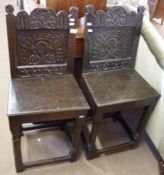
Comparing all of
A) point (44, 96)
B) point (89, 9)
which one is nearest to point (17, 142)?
point (44, 96)

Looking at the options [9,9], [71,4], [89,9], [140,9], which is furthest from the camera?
[71,4]

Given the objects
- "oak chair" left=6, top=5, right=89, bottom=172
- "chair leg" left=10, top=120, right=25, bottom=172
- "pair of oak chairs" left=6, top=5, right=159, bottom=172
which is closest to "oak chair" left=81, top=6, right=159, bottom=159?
"pair of oak chairs" left=6, top=5, right=159, bottom=172

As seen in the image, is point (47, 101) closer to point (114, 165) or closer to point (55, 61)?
point (55, 61)

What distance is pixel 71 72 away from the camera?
1.68 m

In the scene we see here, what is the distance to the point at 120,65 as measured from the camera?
178 centimetres

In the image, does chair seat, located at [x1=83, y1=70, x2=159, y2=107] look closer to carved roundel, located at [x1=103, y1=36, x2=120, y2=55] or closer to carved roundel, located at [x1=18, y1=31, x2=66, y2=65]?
carved roundel, located at [x1=103, y1=36, x2=120, y2=55]

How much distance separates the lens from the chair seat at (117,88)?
58.6 inches

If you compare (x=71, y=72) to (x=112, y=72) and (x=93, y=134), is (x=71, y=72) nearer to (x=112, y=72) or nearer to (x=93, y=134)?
(x=112, y=72)

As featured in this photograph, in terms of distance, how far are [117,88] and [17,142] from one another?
0.73m

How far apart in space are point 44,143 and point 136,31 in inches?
42.8

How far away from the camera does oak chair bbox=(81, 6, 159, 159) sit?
1.50m

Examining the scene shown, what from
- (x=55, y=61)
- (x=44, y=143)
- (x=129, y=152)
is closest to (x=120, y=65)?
(x=55, y=61)

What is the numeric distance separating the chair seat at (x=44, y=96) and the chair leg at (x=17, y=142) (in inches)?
3.4

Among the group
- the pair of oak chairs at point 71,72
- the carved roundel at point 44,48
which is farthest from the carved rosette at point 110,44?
→ the carved roundel at point 44,48
